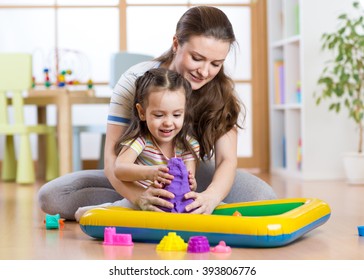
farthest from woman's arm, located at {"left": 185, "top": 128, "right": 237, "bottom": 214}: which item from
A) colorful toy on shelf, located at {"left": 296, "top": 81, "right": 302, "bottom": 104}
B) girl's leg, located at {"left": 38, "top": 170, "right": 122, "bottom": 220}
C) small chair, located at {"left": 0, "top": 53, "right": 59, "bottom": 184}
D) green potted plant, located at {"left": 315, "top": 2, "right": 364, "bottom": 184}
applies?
small chair, located at {"left": 0, "top": 53, "right": 59, "bottom": 184}

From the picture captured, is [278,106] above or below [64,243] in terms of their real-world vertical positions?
above

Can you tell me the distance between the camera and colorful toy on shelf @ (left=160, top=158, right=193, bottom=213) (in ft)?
7.60

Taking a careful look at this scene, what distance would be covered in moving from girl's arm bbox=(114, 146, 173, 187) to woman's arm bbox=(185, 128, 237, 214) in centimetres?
9

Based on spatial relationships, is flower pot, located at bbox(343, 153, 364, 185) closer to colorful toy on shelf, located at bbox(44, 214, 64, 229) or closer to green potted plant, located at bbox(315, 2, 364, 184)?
green potted plant, located at bbox(315, 2, 364, 184)

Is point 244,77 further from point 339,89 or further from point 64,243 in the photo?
point 64,243

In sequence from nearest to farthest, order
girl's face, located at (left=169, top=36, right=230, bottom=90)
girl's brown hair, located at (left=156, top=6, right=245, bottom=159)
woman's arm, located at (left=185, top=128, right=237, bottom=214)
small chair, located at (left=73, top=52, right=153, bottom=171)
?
woman's arm, located at (left=185, top=128, right=237, bottom=214), girl's face, located at (left=169, top=36, right=230, bottom=90), girl's brown hair, located at (left=156, top=6, right=245, bottom=159), small chair, located at (left=73, top=52, right=153, bottom=171)

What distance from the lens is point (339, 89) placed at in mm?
4578

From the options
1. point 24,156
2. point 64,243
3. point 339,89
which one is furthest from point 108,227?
point 24,156

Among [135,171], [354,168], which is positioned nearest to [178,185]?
[135,171]

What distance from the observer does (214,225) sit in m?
2.17

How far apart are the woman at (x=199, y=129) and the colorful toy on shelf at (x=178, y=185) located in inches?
0.9

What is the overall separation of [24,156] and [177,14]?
169cm

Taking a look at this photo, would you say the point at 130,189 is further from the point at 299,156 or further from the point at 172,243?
the point at 299,156

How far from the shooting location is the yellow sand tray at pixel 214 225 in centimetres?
214
